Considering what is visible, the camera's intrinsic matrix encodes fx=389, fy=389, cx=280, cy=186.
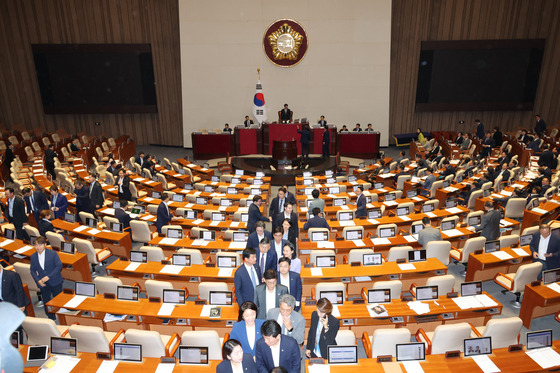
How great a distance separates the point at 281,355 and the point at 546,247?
5949 mm

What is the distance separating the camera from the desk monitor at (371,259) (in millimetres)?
7262

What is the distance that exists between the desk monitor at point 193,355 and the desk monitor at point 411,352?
7.78ft

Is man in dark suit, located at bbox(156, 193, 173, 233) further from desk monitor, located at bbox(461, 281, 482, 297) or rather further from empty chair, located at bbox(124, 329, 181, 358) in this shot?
desk monitor, located at bbox(461, 281, 482, 297)

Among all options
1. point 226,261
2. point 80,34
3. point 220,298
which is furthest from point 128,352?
point 80,34

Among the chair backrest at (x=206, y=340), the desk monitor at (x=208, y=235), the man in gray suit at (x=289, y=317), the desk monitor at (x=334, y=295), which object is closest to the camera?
the man in gray suit at (x=289, y=317)

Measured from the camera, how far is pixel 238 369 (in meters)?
3.97

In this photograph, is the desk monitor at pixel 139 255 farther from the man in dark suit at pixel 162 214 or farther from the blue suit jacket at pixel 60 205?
the blue suit jacket at pixel 60 205

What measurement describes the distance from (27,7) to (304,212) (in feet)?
66.4

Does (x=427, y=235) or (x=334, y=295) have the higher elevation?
(x=427, y=235)

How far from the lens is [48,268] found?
6.66 m

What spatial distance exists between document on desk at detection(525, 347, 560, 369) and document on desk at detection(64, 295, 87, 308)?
21.1ft

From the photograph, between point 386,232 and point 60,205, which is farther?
point 60,205

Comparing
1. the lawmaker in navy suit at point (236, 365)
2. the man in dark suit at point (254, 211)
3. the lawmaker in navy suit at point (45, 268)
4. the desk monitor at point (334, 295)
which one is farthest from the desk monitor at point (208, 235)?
the lawmaker in navy suit at point (236, 365)

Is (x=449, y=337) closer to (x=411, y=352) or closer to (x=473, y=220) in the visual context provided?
(x=411, y=352)
